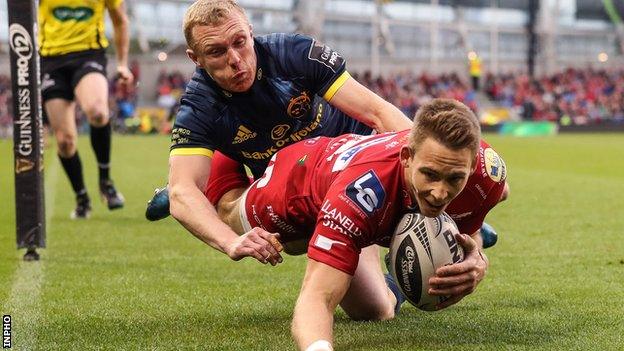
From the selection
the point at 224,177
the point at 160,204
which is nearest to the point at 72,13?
the point at 160,204

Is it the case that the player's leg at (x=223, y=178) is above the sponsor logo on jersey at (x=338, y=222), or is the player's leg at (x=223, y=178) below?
below

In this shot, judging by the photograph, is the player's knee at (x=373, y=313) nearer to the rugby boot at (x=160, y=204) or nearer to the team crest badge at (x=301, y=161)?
the team crest badge at (x=301, y=161)

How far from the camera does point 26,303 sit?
571 cm

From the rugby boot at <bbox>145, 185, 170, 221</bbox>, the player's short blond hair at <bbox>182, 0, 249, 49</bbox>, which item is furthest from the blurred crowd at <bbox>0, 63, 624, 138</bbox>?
the player's short blond hair at <bbox>182, 0, 249, 49</bbox>

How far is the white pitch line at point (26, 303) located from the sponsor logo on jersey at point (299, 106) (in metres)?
1.67

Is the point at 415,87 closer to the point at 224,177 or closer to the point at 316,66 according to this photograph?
the point at 224,177

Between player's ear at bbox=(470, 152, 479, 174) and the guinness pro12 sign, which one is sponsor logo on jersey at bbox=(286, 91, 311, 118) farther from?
the guinness pro12 sign

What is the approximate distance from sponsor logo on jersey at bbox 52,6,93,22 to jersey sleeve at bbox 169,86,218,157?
4943mm

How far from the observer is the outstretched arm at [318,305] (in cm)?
398

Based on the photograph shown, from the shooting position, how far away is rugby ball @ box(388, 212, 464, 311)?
4.41m

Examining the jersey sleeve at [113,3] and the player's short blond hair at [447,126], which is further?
the jersey sleeve at [113,3]

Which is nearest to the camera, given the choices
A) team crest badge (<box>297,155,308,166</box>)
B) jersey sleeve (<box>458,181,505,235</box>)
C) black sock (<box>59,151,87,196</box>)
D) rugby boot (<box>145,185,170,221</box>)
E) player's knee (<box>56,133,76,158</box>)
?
jersey sleeve (<box>458,181,505,235</box>)

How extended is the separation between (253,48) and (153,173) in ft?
40.5

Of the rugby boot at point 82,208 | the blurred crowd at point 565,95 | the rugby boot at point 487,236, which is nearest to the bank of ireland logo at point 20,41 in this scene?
the rugby boot at point 487,236
